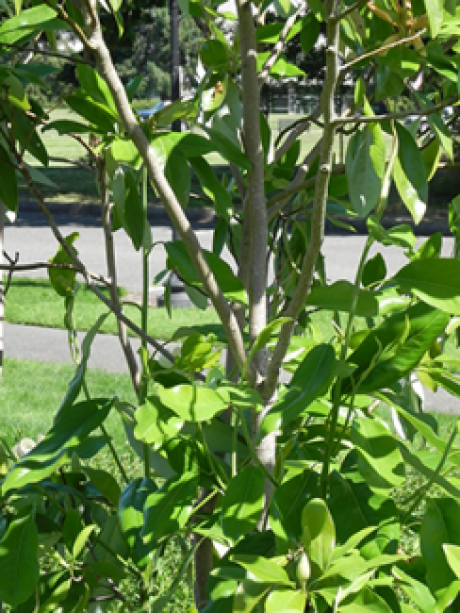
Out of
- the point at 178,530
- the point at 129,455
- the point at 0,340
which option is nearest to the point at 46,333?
the point at 129,455

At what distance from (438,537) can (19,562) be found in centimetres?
50

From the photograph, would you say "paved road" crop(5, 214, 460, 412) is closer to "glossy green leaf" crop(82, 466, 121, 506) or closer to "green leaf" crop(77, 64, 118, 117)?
"glossy green leaf" crop(82, 466, 121, 506)

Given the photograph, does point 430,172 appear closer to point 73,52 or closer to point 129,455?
point 73,52

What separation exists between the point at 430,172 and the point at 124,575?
724mm

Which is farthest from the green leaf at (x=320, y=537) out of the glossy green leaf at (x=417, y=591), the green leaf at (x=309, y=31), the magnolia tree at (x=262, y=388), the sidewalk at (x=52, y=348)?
the sidewalk at (x=52, y=348)

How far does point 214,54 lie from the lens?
111cm

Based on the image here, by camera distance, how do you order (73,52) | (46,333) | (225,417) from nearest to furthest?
(73,52) < (225,417) < (46,333)

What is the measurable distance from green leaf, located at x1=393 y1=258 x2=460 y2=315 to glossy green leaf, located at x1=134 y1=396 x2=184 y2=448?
293 millimetres

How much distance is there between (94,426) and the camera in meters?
0.99

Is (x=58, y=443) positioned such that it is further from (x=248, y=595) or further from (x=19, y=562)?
(x=248, y=595)

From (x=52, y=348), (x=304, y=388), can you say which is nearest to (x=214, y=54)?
(x=304, y=388)

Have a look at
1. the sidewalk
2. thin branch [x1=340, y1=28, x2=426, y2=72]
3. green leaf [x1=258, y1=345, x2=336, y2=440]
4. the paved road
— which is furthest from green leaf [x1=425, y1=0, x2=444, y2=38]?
the sidewalk

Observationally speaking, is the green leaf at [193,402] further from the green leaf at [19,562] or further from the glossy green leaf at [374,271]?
the glossy green leaf at [374,271]

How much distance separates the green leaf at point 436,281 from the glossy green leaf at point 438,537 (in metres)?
0.22
